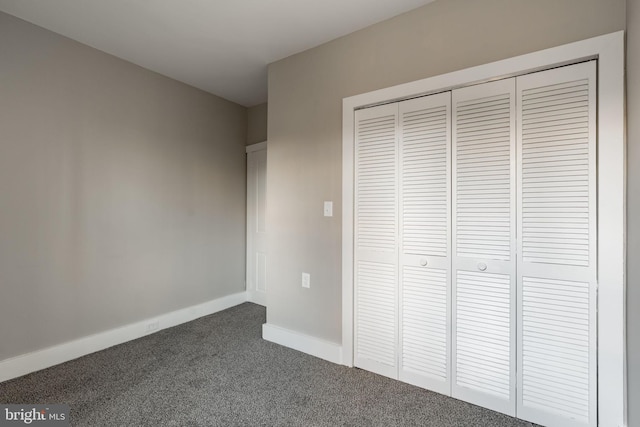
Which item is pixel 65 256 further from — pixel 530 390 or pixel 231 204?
pixel 530 390

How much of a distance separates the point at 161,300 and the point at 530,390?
309 centimetres

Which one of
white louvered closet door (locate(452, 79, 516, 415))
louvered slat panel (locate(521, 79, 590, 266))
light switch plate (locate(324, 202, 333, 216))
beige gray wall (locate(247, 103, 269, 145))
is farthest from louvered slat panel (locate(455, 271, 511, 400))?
beige gray wall (locate(247, 103, 269, 145))

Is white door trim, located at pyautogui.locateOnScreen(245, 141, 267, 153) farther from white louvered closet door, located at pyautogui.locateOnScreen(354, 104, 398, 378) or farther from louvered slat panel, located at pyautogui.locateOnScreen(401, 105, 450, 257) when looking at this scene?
louvered slat panel, located at pyautogui.locateOnScreen(401, 105, 450, 257)

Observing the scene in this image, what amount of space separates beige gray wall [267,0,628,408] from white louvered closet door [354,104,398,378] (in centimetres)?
18

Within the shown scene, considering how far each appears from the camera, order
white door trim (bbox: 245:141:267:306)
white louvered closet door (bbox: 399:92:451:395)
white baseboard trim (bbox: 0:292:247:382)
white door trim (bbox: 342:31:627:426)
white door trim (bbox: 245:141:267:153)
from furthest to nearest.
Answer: white door trim (bbox: 245:141:267:306)
white door trim (bbox: 245:141:267:153)
white baseboard trim (bbox: 0:292:247:382)
white louvered closet door (bbox: 399:92:451:395)
white door trim (bbox: 342:31:627:426)

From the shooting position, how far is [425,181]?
199cm

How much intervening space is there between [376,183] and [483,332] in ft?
3.78

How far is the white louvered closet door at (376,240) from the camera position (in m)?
2.12

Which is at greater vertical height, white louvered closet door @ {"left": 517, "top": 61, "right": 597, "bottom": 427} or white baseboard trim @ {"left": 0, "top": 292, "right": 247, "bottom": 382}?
white louvered closet door @ {"left": 517, "top": 61, "right": 597, "bottom": 427}

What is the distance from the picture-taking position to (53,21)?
216 cm

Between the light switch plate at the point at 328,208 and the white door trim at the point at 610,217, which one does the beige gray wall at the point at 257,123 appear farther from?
the white door trim at the point at 610,217

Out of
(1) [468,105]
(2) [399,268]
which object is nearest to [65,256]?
(2) [399,268]

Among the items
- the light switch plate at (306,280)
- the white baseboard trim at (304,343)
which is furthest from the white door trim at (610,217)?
the light switch plate at (306,280)

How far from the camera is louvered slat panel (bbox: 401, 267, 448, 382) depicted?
6.34 feet
